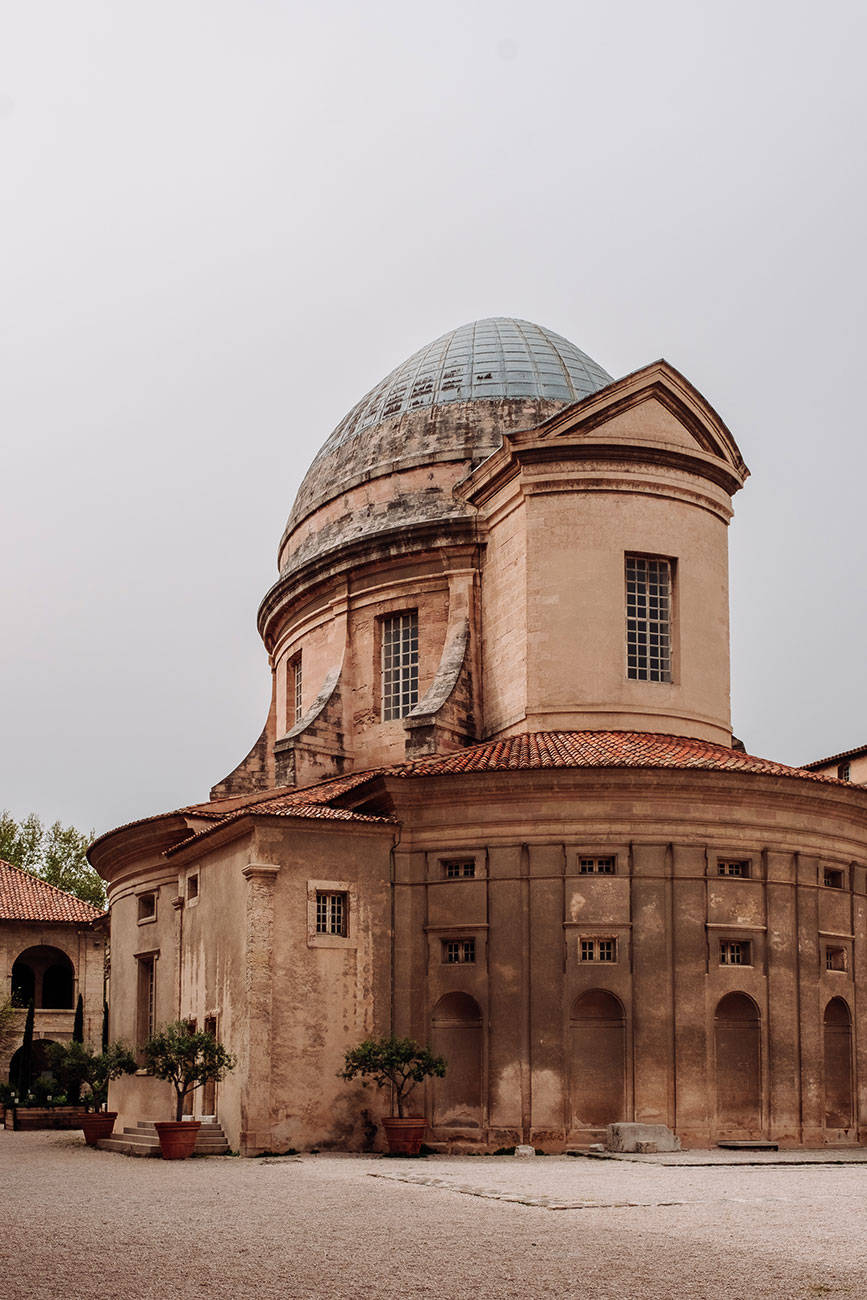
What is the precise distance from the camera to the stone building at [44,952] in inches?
2282

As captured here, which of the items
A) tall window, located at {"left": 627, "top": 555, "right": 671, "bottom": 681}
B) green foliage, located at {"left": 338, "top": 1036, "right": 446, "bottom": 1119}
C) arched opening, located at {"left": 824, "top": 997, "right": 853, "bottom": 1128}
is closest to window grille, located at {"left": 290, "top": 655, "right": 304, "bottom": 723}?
tall window, located at {"left": 627, "top": 555, "right": 671, "bottom": 681}

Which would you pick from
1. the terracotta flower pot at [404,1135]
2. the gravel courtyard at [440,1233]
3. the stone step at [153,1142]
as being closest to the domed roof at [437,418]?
the terracotta flower pot at [404,1135]

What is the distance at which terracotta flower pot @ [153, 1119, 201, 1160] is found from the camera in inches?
1037

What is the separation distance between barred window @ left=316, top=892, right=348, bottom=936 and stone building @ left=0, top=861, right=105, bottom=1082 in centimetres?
2944

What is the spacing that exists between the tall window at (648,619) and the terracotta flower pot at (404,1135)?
36.4 ft

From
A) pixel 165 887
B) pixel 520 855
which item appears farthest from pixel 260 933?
pixel 165 887

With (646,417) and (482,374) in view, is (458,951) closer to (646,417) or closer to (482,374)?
(646,417)

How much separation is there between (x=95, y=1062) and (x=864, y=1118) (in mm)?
16789

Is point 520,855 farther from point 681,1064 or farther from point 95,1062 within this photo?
point 95,1062

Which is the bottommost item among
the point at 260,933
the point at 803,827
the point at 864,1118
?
the point at 864,1118

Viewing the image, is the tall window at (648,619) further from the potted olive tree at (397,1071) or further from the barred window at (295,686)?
the barred window at (295,686)

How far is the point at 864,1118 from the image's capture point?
3025 cm

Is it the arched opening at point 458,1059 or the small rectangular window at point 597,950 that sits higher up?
the small rectangular window at point 597,950

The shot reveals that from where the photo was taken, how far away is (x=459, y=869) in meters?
30.0
